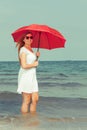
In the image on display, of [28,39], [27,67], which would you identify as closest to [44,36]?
[28,39]

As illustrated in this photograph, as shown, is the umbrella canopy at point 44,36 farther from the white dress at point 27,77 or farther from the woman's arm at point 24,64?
the woman's arm at point 24,64

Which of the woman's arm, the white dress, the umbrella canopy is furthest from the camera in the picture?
the umbrella canopy

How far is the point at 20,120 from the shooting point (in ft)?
29.4

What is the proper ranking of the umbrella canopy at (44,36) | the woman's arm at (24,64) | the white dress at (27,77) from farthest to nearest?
the umbrella canopy at (44,36)
the white dress at (27,77)
the woman's arm at (24,64)

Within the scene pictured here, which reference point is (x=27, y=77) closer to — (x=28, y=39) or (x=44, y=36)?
(x=28, y=39)

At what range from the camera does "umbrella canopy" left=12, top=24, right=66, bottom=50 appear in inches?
355

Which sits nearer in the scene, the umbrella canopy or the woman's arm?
the woman's arm

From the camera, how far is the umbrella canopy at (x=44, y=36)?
9.02 meters

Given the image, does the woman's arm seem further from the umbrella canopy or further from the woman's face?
the umbrella canopy

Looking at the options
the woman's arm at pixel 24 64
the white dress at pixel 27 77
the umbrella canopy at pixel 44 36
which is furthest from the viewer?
the umbrella canopy at pixel 44 36

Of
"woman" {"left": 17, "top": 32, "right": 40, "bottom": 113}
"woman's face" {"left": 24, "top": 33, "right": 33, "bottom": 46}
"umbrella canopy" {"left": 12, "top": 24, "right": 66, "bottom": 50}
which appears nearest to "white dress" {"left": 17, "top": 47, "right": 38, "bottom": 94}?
"woman" {"left": 17, "top": 32, "right": 40, "bottom": 113}

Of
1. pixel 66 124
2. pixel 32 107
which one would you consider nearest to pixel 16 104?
pixel 32 107

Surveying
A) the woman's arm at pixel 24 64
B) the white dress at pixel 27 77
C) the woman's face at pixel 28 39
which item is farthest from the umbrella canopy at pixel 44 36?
the woman's arm at pixel 24 64

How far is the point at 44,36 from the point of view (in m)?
9.53
